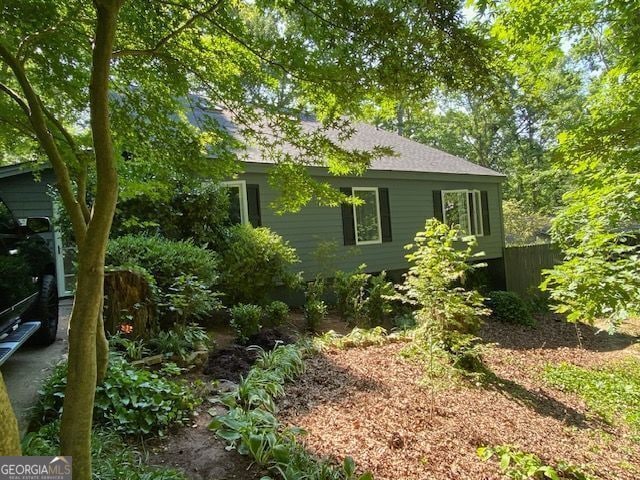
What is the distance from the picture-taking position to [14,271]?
3.79 m

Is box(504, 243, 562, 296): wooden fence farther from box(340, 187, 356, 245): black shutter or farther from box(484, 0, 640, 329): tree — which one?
Result: box(484, 0, 640, 329): tree

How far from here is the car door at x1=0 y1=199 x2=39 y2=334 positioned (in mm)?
3613

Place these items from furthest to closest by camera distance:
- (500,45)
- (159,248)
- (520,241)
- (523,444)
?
(520,241), (159,248), (523,444), (500,45)

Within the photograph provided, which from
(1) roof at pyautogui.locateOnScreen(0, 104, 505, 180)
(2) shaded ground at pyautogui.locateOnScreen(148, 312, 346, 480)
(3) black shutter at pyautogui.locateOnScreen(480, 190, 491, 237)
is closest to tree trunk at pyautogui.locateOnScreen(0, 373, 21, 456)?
(2) shaded ground at pyautogui.locateOnScreen(148, 312, 346, 480)

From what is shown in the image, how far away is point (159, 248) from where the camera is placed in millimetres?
5809

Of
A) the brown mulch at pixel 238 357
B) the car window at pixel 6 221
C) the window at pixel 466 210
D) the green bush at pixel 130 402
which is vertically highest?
the window at pixel 466 210

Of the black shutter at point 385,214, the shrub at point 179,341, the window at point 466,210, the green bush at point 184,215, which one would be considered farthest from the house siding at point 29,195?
the window at point 466,210

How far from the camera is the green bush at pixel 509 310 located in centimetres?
1136

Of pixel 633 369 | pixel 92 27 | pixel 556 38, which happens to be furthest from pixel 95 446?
pixel 633 369

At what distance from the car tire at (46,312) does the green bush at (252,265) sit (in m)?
2.79

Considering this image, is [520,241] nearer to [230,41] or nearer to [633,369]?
[633,369]

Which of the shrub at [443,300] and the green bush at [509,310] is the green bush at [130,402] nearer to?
the shrub at [443,300]

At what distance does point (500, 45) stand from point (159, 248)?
473 cm

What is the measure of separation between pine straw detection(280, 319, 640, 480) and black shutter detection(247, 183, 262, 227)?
437cm
